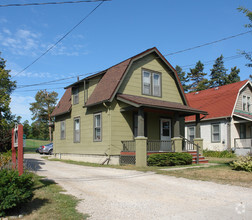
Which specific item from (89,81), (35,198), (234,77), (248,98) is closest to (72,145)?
(89,81)

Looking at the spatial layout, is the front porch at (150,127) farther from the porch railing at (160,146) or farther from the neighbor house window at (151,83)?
the neighbor house window at (151,83)

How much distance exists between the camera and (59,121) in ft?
74.8

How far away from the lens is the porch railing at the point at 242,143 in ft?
A: 74.8

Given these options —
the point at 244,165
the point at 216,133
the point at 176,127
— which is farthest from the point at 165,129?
the point at 216,133

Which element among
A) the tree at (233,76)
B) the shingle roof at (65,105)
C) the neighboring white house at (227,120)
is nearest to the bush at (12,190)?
the shingle roof at (65,105)

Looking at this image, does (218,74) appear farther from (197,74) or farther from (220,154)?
(220,154)

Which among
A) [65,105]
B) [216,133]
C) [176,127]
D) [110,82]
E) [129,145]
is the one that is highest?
[110,82]

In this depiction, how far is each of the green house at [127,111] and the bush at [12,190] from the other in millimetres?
8667

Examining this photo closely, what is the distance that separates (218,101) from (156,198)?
68.6 feet

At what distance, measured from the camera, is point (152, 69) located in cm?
1819

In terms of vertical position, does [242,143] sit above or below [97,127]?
below

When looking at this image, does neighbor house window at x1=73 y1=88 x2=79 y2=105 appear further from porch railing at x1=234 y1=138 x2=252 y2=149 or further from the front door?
porch railing at x1=234 y1=138 x2=252 y2=149

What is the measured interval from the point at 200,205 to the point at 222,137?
18.4m

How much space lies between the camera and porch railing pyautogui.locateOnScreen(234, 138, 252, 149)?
74.8ft
